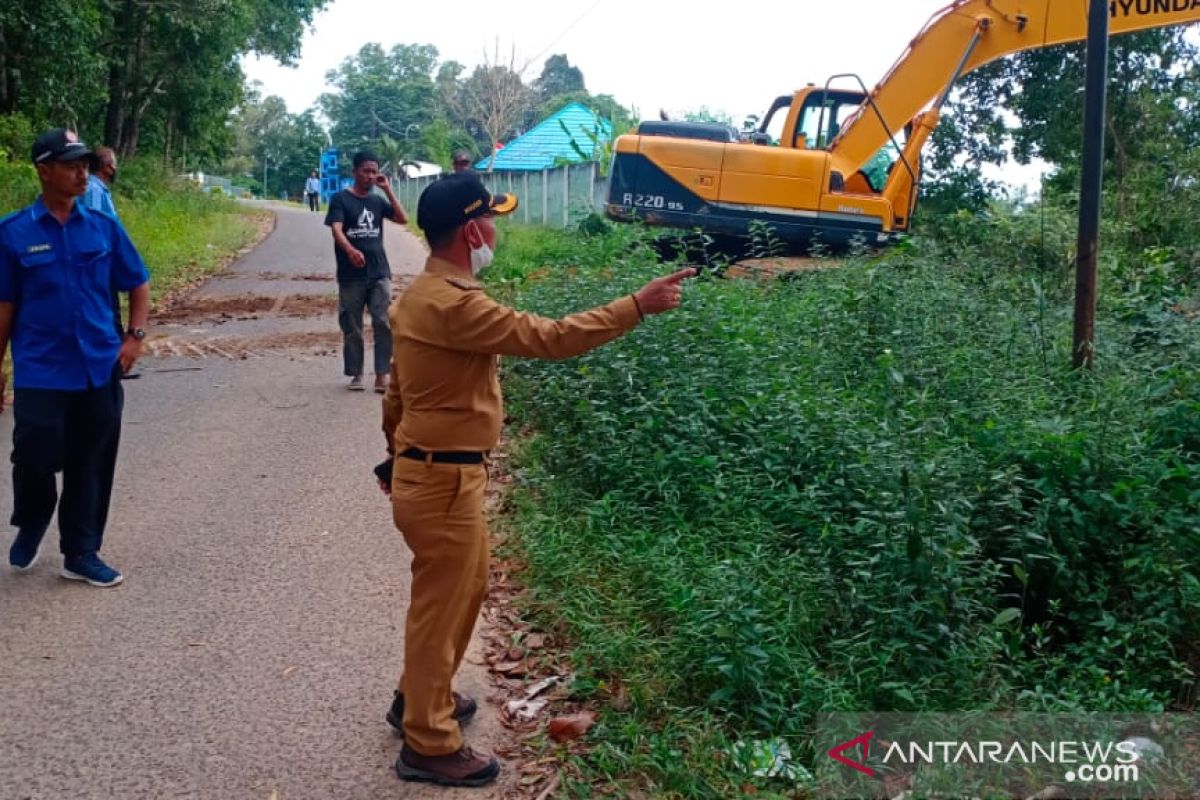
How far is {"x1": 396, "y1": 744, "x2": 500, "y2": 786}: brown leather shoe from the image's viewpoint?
3719 mm

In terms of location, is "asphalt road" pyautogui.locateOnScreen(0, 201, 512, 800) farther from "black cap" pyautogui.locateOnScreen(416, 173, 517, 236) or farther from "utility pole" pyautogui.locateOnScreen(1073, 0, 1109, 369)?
"utility pole" pyautogui.locateOnScreen(1073, 0, 1109, 369)

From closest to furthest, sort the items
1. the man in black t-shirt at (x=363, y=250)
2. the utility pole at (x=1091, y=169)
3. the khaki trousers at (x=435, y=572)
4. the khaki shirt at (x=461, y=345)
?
the khaki shirt at (x=461, y=345)
the khaki trousers at (x=435, y=572)
the utility pole at (x=1091, y=169)
the man in black t-shirt at (x=363, y=250)

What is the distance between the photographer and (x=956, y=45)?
13266 millimetres

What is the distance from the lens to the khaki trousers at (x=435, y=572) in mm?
3611

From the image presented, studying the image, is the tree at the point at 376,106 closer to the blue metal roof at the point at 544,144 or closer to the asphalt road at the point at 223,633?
the blue metal roof at the point at 544,144

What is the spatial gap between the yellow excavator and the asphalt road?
20.5 ft

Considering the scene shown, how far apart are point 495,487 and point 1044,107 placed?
1402 cm

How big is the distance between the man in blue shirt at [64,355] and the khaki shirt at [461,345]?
2.31 metres

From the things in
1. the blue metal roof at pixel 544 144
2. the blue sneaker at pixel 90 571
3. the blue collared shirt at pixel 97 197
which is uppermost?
the blue metal roof at pixel 544 144

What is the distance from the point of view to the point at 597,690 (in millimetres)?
4355

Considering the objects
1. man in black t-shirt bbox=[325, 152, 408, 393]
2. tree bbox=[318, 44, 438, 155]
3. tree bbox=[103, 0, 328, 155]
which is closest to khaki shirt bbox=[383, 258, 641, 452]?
man in black t-shirt bbox=[325, 152, 408, 393]

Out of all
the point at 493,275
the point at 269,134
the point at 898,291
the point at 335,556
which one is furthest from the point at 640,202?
the point at 269,134

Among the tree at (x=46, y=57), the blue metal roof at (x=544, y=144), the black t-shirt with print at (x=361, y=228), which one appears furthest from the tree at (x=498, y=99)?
the black t-shirt with print at (x=361, y=228)

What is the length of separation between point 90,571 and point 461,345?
293cm
